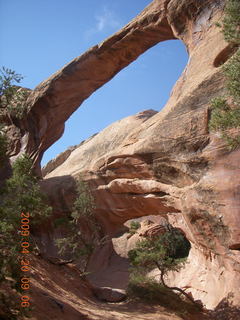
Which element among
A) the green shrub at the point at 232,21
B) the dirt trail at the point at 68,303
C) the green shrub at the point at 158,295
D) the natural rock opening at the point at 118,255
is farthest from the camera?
the natural rock opening at the point at 118,255

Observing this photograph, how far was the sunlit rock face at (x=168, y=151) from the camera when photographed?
43.7 feet

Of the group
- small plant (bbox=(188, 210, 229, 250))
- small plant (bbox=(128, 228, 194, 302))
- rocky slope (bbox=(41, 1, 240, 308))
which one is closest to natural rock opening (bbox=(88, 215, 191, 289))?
rocky slope (bbox=(41, 1, 240, 308))

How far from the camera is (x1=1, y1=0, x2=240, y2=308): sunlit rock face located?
1331 centimetres

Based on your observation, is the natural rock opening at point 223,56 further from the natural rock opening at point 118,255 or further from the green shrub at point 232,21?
the natural rock opening at point 118,255

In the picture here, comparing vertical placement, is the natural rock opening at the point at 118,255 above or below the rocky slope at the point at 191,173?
below

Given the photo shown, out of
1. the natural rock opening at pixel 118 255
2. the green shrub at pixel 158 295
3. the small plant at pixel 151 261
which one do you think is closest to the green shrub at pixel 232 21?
the small plant at pixel 151 261

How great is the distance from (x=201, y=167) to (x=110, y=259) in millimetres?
16812

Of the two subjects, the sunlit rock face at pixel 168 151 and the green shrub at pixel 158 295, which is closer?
the sunlit rock face at pixel 168 151

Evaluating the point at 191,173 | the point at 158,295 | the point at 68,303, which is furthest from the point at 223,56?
the point at 68,303

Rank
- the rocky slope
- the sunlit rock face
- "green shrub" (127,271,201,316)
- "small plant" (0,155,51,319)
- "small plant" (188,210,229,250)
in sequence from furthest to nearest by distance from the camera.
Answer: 1. "green shrub" (127,271,201,316)
2. the sunlit rock face
3. the rocky slope
4. "small plant" (188,210,229,250)
5. "small plant" (0,155,51,319)

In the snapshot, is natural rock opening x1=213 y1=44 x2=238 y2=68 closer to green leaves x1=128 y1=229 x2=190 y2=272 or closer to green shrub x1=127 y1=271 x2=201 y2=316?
green leaves x1=128 y1=229 x2=190 y2=272

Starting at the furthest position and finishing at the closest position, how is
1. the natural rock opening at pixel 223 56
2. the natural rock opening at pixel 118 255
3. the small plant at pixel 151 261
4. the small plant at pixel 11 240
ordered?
the natural rock opening at pixel 118 255 → the natural rock opening at pixel 223 56 → the small plant at pixel 151 261 → the small plant at pixel 11 240

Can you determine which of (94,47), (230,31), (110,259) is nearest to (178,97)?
(230,31)

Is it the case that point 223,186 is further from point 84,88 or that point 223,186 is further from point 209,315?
point 84,88
